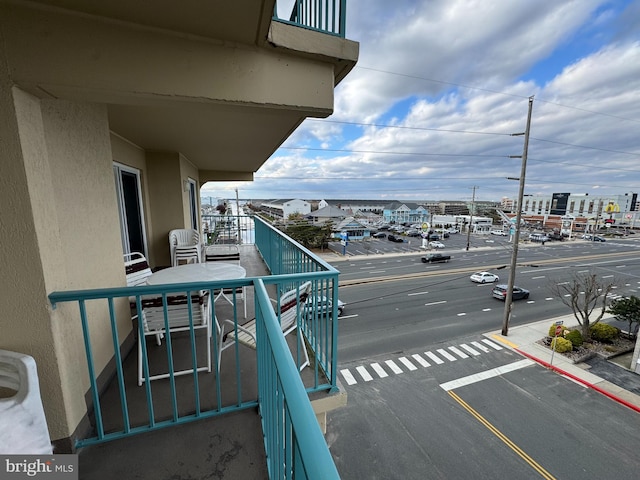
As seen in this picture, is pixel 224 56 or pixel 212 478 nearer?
pixel 212 478

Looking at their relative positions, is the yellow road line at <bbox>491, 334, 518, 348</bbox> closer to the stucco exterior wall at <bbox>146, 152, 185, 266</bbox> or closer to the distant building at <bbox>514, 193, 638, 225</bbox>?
the stucco exterior wall at <bbox>146, 152, 185, 266</bbox>

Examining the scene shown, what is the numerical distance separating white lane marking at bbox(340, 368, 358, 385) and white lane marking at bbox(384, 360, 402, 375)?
56.2 inches

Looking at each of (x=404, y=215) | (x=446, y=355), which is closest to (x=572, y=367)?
(x=446, y=355)

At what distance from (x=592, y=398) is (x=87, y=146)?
41.0 feet

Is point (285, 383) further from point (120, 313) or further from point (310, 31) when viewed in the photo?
point (120, 313)

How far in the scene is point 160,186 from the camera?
4.46 meters

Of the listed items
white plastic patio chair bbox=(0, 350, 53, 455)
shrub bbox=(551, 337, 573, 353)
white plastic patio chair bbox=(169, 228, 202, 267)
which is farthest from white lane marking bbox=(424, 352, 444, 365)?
white plastic patio chair bbox=(0, 350, 53, 455)

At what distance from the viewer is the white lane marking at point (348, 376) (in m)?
8.14

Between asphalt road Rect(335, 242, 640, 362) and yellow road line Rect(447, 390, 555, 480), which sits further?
asphalt road Rect(335, 242, 640, 362)

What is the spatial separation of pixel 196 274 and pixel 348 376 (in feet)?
24.1

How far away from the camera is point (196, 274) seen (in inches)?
105

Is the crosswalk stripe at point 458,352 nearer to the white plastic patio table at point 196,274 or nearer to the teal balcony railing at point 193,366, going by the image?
the teal balcony railing at point 193,366

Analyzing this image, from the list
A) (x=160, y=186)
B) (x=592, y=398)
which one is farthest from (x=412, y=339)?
(x=160, y=186)

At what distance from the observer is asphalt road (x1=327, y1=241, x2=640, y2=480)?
5.54 metres
